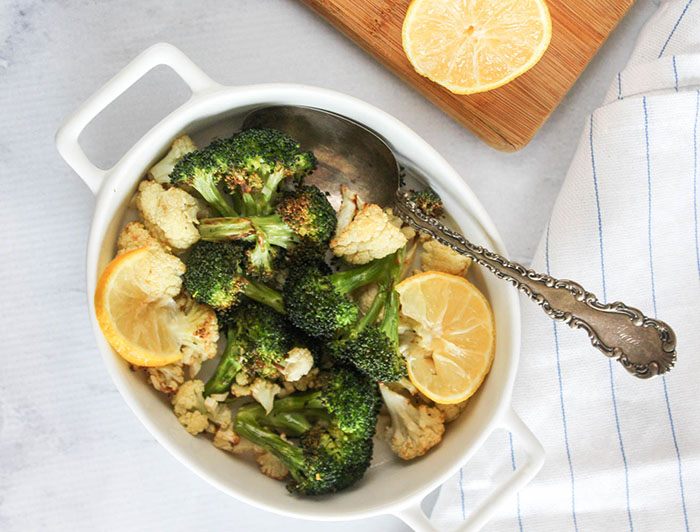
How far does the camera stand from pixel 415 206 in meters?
1.30

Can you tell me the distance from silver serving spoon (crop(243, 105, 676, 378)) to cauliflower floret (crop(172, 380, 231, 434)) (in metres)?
0.43

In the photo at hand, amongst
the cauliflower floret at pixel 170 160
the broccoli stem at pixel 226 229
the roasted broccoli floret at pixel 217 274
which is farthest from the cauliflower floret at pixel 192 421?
the cauliflower floret at pixel 170 160

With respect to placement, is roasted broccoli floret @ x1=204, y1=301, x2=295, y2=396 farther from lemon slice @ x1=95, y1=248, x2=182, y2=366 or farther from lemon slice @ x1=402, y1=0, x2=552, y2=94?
lemon slice @ x1=402, y1=0, x2=552, y2=94

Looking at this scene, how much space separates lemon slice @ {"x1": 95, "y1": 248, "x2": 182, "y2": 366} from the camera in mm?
1158

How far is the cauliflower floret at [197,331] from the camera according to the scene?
1.26m

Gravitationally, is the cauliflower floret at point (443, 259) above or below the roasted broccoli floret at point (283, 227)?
above

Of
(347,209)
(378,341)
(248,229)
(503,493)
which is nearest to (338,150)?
(347,209)

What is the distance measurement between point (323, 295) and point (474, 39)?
0.57m

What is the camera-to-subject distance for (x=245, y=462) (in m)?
1.35

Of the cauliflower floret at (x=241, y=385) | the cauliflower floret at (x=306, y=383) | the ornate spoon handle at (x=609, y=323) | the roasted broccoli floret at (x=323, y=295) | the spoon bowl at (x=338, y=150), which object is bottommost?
the cauliflower floret at (x=241, y=385)

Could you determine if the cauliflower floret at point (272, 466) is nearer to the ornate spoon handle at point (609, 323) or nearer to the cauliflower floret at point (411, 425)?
the cauliflower floret at point (411, 425)

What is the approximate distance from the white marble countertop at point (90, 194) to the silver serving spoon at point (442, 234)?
0.19 metres

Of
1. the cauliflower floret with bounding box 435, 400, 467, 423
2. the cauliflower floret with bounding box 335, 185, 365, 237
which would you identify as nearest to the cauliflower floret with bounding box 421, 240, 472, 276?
the cauliflower floret with bounding box 335, 185, 365, 237

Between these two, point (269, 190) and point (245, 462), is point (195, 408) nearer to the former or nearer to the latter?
point (245, 462)
